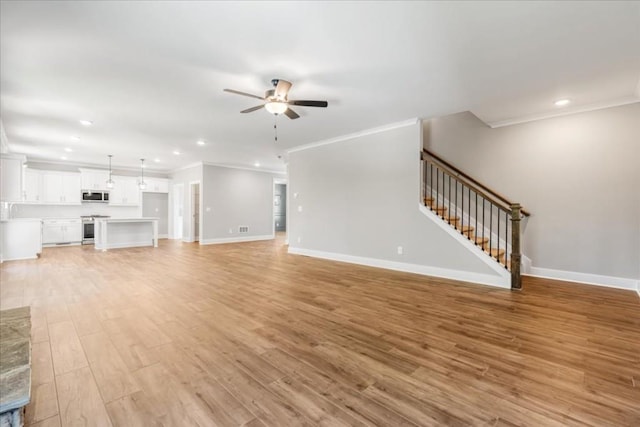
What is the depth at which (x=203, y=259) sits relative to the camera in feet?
20.9

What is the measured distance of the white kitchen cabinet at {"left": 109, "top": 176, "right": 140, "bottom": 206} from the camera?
32.0ft

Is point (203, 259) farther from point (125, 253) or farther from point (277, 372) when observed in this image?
point (277, 372)

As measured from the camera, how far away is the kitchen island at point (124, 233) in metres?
7.99

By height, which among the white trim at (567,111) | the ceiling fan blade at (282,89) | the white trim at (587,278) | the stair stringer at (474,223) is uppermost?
the white trim at (567,111)

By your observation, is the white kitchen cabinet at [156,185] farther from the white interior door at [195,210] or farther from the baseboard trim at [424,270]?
the baseboard trim at [424,270]

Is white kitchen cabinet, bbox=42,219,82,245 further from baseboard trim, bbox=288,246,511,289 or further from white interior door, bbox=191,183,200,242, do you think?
baseboard trim, bbox=288,246,511,289

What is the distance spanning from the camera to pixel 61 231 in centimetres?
883

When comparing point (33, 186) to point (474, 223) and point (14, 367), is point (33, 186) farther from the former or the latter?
point (474, 223)

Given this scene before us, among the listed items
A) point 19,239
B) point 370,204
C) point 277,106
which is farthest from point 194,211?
point 277,106

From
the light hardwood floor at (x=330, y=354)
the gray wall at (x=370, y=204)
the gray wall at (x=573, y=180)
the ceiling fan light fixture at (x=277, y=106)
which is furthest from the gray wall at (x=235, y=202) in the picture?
the gray wall at (x=573, y=180)

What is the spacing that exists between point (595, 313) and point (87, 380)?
15.2 ft

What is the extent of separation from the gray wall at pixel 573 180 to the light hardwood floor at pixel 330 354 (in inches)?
25.8

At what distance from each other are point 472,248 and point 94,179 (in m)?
11.0

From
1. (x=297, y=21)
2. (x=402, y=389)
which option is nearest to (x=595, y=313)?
(x=402, y=389)
